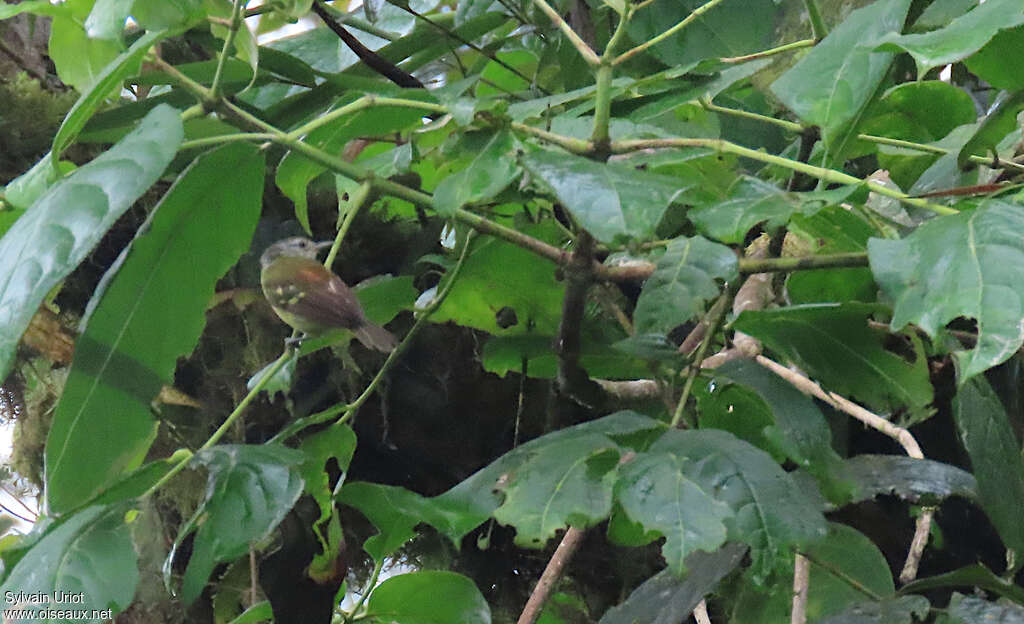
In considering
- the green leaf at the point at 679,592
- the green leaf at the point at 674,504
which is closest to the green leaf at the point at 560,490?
the green leaf at the point at 674,504

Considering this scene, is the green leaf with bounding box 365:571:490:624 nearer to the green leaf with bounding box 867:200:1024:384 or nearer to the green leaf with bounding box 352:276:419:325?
the green leaf with bounding box 352:276:419:325

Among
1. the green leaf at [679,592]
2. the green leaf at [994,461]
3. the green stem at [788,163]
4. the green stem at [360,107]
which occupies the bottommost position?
the green leaf at [679,592]

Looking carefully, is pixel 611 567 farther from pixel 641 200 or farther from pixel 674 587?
pixel 641 200

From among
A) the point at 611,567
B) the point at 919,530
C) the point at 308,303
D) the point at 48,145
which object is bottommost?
the point at 611,567

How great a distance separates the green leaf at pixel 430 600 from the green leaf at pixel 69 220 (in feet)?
1.59

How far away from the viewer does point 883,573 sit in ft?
2.65

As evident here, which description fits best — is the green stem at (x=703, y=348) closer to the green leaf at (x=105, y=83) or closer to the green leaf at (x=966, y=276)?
the green leaf at (x=966, y=276)

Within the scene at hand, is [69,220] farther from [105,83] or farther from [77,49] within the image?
[77,49]

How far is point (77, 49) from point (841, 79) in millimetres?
556

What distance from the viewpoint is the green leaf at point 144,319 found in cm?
69

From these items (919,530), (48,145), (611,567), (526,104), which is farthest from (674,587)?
(48,145)

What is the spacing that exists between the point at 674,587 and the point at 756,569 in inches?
8.0

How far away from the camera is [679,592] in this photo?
29.6 inches

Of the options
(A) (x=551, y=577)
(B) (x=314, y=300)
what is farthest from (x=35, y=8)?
(A) (x=551, y=577)
